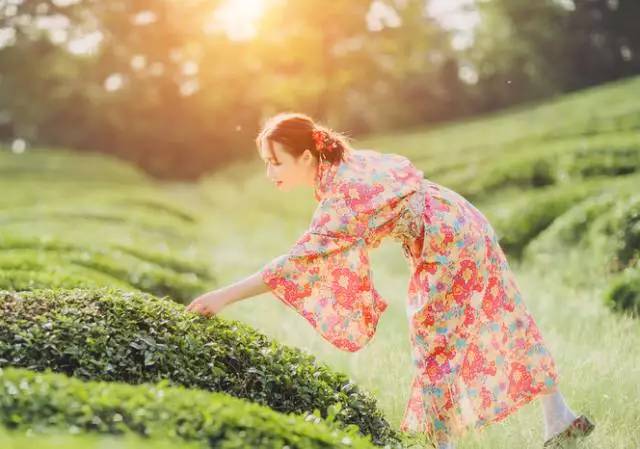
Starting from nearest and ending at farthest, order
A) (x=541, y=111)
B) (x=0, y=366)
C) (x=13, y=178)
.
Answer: (x=0, y=366)
(x=541, y=111)
(x=13, y=178)

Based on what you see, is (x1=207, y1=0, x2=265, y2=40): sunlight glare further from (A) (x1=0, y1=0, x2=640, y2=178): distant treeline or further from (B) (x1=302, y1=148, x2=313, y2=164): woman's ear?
(B) (x1=302, y1=148, x2=313, y2=164): woman's ear

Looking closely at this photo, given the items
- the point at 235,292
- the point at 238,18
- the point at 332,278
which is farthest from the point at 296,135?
the point at 238,18

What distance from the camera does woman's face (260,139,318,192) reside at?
200 inches

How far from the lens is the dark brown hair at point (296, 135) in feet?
16.6

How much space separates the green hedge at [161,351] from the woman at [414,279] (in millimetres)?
228

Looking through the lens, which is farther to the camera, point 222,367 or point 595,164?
point 595,164

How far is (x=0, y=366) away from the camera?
4316mm

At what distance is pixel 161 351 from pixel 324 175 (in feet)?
4.60

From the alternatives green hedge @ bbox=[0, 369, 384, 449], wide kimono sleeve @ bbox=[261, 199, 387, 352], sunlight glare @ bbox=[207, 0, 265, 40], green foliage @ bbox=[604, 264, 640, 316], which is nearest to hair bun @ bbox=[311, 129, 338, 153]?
wide kimono sleeve @ bbox=[261, 199, 387, 352]

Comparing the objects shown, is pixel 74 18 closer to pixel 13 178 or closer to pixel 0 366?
pixel 13 178

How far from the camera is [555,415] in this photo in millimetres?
5270

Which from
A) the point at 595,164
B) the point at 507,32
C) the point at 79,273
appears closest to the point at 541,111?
the point at 595,164

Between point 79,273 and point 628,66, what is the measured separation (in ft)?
153

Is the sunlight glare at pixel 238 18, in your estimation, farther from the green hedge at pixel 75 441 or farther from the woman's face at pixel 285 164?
the green hedge at pixel 75 441
